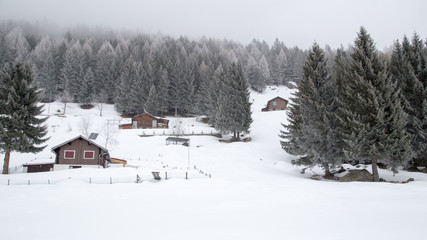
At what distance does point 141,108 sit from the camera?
72.5 m

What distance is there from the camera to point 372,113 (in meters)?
19.6

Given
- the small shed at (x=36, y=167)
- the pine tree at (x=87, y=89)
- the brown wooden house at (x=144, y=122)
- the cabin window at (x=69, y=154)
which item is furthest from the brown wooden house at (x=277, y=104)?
the pine tree at (x=87, y=89)

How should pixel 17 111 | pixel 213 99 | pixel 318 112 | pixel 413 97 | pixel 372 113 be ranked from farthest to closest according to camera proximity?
1. pixel 213 99
2. pixel 17 111
3. pixel 413 97
4. pixel 318 112
5. pixel 372 113

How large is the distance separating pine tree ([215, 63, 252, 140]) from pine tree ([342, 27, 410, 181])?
26013 millimetres

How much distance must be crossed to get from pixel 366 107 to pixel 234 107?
29.6 m

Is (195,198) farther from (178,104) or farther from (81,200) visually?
(178,104)

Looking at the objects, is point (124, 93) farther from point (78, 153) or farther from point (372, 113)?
point (372, 113)

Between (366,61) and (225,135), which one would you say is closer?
(366,61)

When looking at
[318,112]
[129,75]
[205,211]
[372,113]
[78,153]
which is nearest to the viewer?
[205,211]

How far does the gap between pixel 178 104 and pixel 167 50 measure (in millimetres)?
31573

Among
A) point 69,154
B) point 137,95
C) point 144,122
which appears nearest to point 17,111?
point 69,154

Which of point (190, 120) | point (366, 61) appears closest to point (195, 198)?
point (366, 61)

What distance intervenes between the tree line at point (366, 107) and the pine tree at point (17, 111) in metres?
30.3

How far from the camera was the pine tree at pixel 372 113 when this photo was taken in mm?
18734
